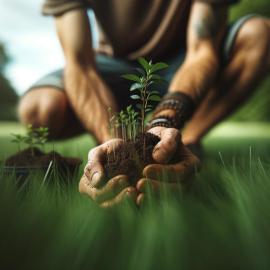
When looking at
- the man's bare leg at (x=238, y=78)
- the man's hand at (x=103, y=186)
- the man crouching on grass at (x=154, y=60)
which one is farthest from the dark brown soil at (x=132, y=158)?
the man's bare leg at (x=238, y=78)

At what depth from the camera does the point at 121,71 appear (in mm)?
1959

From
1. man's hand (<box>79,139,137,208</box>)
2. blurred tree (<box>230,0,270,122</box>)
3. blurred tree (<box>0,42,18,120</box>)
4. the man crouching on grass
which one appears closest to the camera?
man's hand (<box>79,139,137,208</box>)

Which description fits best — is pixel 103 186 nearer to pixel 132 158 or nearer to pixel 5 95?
pixel 132 158

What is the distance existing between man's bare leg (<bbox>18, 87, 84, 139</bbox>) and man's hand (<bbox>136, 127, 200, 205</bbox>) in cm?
96

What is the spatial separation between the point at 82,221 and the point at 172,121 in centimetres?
58

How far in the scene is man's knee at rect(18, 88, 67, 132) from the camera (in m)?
1.81

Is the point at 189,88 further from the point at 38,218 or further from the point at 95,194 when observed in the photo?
the point at 38,218

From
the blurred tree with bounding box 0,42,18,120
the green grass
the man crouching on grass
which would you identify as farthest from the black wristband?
the blurred tree with bounding box 0,42,18,120

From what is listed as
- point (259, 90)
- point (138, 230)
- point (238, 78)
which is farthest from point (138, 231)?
point (259, 90)

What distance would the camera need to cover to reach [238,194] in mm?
867

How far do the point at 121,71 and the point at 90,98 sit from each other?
0.34 m

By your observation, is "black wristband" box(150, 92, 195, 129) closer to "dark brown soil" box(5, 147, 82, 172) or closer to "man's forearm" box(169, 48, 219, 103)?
"man's forearm" box(169, 48, 219, 103)

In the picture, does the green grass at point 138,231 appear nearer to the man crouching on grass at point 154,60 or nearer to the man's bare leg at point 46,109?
the man crouching on grass at point 154,60

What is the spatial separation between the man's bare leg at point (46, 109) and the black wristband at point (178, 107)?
0.58 metres
